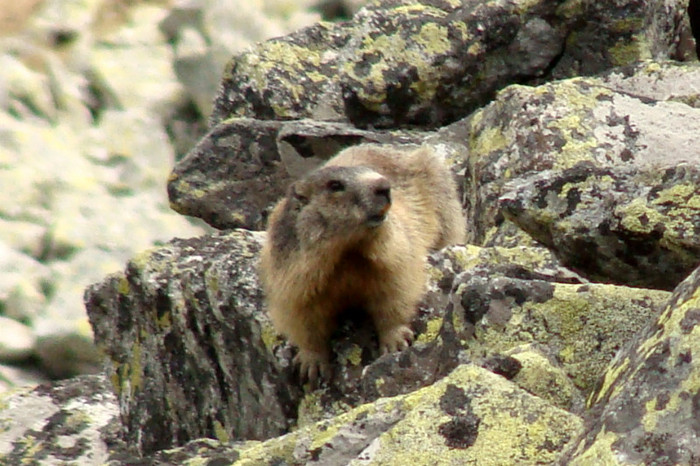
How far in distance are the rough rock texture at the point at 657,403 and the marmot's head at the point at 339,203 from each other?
10.2 feet

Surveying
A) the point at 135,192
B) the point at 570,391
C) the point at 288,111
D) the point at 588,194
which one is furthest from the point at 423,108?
the point at 135,192

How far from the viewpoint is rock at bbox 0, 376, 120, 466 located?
7598 millimetres

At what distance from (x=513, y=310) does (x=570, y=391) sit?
92cm

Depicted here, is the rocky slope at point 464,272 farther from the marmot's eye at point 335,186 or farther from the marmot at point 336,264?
the marmot's eye at point 335,186

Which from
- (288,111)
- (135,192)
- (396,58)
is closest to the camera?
(396,58)

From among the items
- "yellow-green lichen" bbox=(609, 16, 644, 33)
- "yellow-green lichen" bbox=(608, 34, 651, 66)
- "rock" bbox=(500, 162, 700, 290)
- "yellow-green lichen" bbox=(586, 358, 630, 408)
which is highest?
"yellow-green lichen" bbox=(609, 16, 644, 33)

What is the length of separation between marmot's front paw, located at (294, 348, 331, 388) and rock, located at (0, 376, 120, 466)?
168 cm

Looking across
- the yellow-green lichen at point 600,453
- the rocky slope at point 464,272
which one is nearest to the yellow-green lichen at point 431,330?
the rocky slope at point 464,272

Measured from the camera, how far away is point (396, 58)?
32.0 feet

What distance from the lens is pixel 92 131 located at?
3244cm

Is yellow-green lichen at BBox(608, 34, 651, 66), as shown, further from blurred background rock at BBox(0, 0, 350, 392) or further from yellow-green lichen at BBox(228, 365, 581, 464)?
blurred background rock at BBox(0, 0, 350, 392)

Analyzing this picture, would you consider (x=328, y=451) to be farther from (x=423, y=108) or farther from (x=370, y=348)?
(x=423, y=108)

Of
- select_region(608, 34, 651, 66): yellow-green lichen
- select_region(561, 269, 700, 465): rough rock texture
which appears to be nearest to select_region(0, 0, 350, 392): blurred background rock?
select_region(608, 34, 651, 66): yellow-green lichen

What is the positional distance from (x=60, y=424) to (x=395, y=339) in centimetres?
261
